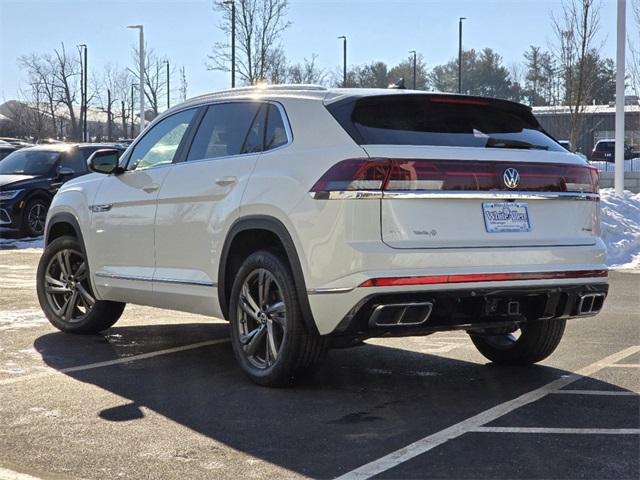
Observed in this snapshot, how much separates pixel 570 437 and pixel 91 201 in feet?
14.2

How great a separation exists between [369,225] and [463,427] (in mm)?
1137

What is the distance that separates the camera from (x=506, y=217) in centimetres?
546

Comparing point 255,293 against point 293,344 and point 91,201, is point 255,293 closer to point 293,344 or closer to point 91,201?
point 293,344

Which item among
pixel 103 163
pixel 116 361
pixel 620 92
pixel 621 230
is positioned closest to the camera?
pixel 116 361

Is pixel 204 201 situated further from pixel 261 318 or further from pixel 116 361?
pixel 116 361

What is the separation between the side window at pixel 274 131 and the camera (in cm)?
585

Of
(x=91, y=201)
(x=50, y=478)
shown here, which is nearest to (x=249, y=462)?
(x=50, y=478)

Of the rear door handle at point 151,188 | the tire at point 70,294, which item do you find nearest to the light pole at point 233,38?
the tire at point 70,294

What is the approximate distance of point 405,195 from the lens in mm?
5180

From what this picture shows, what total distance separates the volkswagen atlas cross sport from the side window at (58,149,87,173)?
39.6 feet

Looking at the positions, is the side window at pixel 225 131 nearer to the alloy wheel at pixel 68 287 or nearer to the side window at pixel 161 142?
the side window at pixel 161 142

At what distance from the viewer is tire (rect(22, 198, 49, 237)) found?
1791 centimetres

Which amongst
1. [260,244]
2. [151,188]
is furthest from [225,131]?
[260,244]

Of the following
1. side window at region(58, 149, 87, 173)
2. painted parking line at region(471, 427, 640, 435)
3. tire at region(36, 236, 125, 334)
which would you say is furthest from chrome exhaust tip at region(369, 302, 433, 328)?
side window at region(58, 149, 87, 173)
